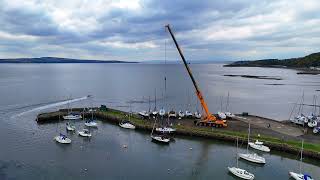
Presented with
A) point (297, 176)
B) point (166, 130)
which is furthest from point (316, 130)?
point (166, 130)

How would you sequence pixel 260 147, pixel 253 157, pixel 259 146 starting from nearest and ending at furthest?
pixel 253 157
pixel 260 147
pixel 259 146

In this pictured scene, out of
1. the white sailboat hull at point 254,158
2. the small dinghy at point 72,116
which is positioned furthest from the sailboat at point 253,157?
the small dinghy at point 72,116

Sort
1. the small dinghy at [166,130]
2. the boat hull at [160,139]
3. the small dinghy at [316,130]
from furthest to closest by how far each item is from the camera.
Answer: the small dinghy at [166,130], the small dinghy at [316,130], the boat hull at [160,139]

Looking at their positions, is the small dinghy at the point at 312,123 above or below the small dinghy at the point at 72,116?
above

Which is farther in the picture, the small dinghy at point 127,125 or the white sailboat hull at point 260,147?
the small dinghy at point 127,125

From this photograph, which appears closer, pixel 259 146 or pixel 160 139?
pixel 259 146

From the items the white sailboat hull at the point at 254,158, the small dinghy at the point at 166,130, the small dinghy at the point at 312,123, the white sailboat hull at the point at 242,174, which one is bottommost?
the white sailboat hull at the point at 242,174

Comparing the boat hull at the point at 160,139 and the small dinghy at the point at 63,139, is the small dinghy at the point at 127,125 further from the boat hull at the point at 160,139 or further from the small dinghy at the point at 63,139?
the small dinghy at the point at 63,139

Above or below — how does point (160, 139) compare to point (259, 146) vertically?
below

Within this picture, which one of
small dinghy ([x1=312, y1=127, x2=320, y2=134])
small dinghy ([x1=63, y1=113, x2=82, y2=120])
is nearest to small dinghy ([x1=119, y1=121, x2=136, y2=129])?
small dinghy ([x1=63, y1=113, x2=82, y2=120])

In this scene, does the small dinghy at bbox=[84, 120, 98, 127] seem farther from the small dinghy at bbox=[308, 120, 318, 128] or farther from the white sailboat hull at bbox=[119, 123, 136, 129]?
the small dinghy at bbox=[308, 120, 318, 128]

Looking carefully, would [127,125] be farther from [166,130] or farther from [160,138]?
[160,138]
